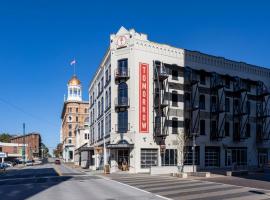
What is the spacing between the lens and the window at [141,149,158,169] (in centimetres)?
4869

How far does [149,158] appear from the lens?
161 feet

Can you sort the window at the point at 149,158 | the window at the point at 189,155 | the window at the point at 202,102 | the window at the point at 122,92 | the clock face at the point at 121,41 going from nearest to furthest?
1. the window at the point at 149,158
2. the window at the point at 122,92
3. the clock face at the point at 121,41
4. the window at the point at 189,155
5. the window at the point at 202,102

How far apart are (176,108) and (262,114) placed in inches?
731

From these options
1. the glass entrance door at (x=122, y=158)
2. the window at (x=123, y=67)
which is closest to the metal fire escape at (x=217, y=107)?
the glass entrance door at (x=122, y=158)

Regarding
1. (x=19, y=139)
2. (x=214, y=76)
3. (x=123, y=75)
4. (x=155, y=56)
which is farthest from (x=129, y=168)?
(x=19, y=139)

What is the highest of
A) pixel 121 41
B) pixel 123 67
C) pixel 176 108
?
pixel 121 41

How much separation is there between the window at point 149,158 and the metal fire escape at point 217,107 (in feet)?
34.6

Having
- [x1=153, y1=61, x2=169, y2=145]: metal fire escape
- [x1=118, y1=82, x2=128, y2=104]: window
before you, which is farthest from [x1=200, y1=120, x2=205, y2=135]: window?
[x1=118, y1=82, x2=128, y2=104]: window

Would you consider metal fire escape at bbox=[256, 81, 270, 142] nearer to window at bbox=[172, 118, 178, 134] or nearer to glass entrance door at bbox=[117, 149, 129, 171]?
window at bbox=[172, 118, 178, 134]

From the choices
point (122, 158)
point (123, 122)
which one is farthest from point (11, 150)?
point (123, 122)

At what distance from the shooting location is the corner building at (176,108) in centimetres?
4950

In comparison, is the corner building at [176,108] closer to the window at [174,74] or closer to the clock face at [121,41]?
the window at [174,74]

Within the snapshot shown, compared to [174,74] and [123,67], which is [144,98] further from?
[174,74]

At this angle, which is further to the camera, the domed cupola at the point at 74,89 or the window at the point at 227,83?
the domed cupola at the point at 74,89
